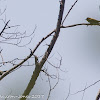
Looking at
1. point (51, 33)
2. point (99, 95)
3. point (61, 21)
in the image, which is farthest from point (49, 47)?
point (99, 95)

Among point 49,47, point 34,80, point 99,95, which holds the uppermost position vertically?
point 49,47

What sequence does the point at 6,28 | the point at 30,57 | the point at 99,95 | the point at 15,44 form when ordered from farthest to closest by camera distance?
the point at 15,44
the point at 6,28
the point at 30,57
the point at 99,95

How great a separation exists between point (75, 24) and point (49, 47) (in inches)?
17.7

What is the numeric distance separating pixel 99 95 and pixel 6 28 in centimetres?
213

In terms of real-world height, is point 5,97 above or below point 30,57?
below

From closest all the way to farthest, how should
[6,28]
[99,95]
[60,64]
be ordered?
[99,95], [60,64], [6,28]

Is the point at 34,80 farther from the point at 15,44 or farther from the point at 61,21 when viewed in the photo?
the point at 15,44

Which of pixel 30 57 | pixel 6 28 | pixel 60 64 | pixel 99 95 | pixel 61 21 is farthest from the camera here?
pixel 6 28

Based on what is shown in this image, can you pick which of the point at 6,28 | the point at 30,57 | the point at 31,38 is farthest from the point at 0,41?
the point at 30,57

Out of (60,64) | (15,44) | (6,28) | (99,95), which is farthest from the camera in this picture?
(15,44)

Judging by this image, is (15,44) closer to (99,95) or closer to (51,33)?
(51,33)

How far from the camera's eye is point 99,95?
1.77 meters

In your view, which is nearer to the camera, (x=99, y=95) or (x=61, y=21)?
(x=99, y=95)

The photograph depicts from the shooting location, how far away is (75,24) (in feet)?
8.63
